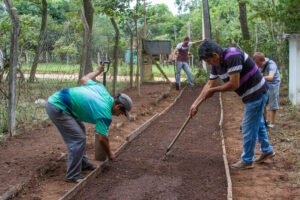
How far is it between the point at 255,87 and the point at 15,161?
3520 mm

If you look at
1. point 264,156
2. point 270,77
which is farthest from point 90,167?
point 270,77

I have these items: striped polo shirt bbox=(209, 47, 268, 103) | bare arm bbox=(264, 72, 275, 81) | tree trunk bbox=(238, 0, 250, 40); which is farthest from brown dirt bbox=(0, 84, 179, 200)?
tree trunk bbox=(238, 0, 250, 40)

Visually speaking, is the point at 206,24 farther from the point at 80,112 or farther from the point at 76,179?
the point at 76,179

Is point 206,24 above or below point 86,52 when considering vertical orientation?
above

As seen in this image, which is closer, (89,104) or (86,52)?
(89,104)

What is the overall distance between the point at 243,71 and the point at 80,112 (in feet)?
7.13

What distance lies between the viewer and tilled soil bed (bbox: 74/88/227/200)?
13.4 feet

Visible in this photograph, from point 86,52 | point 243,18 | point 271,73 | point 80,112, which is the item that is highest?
point 243,18

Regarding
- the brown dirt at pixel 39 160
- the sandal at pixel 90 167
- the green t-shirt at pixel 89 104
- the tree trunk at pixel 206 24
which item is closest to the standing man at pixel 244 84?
the green t-shirt at pixel 89 104

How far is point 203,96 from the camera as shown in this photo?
4641 millimetres

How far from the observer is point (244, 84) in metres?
4.52

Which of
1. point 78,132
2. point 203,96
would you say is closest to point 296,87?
point 203,96

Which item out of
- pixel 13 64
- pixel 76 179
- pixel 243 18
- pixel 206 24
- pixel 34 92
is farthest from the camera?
pixel 206 24

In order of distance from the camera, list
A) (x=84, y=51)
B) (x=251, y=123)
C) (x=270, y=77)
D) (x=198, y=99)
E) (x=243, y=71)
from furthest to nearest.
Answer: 1. (x=84, y=51)
2. (x=270, y=77)
3. (x=198, y=99)
4. (x=251, y=123)
5. (x=243, y=71)
